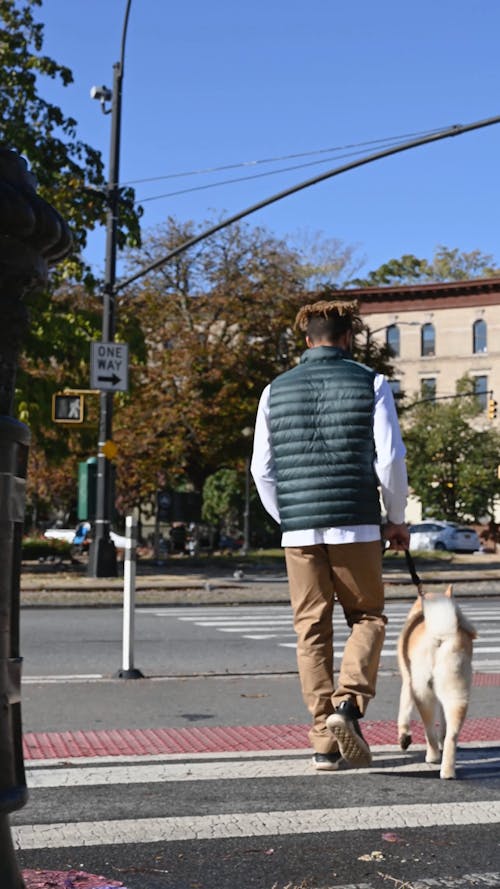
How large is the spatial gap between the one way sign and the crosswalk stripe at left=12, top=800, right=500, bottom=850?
57.7 ft

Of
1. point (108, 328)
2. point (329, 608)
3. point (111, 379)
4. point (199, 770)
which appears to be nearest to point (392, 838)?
point (199, 770)

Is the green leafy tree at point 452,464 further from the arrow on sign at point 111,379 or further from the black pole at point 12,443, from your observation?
the black pole at point 12,443

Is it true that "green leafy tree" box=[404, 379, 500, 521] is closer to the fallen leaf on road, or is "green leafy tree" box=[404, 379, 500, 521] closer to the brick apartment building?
the brick apartment building

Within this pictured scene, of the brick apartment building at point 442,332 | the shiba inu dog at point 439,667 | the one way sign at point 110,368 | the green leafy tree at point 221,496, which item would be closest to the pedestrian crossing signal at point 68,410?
the one way sign at point 110,368

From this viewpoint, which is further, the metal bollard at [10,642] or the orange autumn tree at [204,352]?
the orange autumn tree at [204,352]

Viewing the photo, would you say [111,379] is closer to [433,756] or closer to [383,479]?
[383,479]

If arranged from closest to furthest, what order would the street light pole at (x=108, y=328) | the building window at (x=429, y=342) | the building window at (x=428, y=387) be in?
the street light pole at (x=108, y=328) → the building window at (x=428, y=387) → the building window at (x=429, y=342)

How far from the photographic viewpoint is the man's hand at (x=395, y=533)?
18.1ft

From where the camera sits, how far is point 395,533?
5.54 meters

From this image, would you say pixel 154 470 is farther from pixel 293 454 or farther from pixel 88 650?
pixel 293 454

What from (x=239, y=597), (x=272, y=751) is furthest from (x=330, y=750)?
(x=239, y=597)

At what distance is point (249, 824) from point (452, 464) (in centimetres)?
5480

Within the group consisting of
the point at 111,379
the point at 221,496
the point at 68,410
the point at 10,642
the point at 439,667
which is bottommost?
the point at 439,667

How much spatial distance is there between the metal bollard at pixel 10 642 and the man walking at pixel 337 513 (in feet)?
9.81
